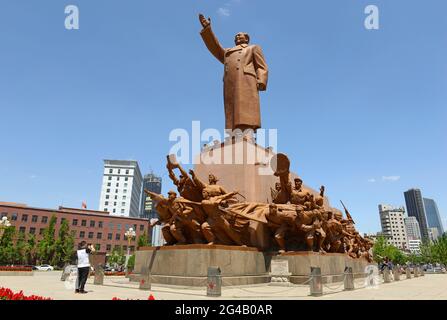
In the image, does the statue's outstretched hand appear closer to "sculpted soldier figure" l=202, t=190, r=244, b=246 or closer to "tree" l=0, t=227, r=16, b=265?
"sculpted soldier figure" l=202, t=190, r=244, b=246

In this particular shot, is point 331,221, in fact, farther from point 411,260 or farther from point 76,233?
point 411,260

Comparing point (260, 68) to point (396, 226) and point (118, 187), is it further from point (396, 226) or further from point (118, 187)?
point (396, 226)

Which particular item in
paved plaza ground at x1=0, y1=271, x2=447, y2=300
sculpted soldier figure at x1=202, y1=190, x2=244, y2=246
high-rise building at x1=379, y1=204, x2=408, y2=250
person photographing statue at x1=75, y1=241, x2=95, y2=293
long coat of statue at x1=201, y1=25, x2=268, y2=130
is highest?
high-rise building at x1=379, y1=204, x2=408, y2=250

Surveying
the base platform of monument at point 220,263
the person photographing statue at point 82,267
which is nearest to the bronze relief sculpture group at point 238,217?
the base platform of monument at point 220,263

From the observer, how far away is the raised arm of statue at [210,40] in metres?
19.4

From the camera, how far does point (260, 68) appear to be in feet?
62.4

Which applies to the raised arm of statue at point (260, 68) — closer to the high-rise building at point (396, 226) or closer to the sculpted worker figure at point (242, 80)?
the sculpted worker figure at point (242, 80)

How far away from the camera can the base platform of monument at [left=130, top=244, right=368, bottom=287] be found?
444 inches

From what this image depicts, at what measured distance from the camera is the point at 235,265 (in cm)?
1204

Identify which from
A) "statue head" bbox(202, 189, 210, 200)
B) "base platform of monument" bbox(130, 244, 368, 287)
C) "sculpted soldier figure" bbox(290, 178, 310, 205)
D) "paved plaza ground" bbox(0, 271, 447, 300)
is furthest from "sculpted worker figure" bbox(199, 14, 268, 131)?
"paved plaza ground" bbox(0, 271, 447, 300)

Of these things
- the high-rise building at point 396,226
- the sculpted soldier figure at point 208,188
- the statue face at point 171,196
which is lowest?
the statue face at point 171,196

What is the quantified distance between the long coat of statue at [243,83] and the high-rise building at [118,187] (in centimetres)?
9878

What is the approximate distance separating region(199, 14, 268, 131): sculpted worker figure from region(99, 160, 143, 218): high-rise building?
98.7 m
